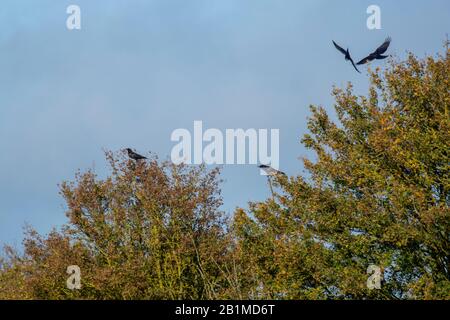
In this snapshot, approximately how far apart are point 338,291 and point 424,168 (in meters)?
7.11

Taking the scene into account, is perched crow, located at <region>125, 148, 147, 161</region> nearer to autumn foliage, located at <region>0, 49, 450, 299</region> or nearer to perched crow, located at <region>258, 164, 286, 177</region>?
autumn foliage, located at <region>0, 49, 450, 299</region>

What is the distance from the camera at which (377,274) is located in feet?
123

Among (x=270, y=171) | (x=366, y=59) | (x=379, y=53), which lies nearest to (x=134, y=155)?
(x=270, y=171)

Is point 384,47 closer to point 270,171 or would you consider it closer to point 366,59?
point 366,59

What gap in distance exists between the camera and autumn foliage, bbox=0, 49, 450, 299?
126ft

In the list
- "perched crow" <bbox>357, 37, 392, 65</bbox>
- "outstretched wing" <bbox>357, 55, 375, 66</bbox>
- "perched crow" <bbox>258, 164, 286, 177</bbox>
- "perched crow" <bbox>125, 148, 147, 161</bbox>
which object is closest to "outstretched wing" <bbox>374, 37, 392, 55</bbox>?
"perched crow" <bbox>357, 37, 392, 65</bbox>

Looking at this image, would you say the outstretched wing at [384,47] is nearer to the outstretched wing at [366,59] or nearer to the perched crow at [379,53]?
the perched crow at [379,53]

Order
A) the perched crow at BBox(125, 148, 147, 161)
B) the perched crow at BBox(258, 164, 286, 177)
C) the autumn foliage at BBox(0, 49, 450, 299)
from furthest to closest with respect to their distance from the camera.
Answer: the perched crow at BBox(125, 148, 147, 161)
the perched crow at BBox(258, 164, 286, 177)
the autumn foliage at BBox(0, 49, 450, 299)

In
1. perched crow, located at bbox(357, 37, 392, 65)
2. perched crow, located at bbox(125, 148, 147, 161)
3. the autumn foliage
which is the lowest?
the autumn foliage

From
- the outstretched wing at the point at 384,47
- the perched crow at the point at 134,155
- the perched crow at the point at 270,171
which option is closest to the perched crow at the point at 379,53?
the outstretched wing at the point at 384,47

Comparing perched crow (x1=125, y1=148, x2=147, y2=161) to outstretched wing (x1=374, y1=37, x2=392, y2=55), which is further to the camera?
perched crow (x1=125, y1=148, x2=147, y2=161)
